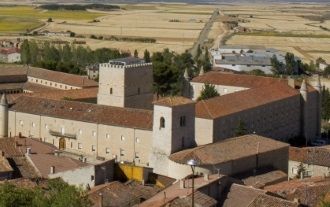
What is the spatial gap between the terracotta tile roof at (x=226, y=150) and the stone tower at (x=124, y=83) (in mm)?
9660

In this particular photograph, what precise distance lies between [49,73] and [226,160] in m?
27.5

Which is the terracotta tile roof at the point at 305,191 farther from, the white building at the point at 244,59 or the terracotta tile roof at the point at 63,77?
the white building at the point at 244,59

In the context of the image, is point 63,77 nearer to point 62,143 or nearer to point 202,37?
point 62,143

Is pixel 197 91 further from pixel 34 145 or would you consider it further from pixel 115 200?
pixel 115 200

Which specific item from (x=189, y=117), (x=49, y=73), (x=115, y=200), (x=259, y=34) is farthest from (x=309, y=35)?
(x=115, y=200)

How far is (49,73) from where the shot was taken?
55.6 m

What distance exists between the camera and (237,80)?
49188mm

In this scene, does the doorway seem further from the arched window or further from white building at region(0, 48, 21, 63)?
white building at region(0, 48, 21, 63)

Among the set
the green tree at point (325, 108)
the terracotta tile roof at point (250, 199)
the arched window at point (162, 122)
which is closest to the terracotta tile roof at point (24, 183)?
the terracotta tile roof at point (250, 199)

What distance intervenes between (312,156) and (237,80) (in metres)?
14.6

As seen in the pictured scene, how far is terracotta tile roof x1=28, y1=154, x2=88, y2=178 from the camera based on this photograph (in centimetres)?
2983

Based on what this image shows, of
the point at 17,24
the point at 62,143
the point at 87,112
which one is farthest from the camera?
the point at 17,24

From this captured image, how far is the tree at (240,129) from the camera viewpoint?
38.4 m

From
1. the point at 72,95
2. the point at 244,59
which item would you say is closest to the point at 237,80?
the point at 72,95
